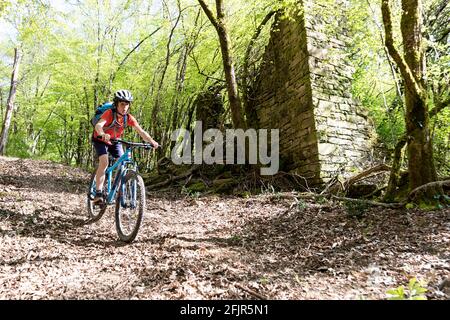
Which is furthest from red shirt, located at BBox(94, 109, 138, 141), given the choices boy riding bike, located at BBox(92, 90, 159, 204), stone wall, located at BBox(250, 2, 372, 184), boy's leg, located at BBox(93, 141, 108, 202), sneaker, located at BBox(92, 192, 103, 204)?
stone wall, located at BBox(250, 2, 372, 184)

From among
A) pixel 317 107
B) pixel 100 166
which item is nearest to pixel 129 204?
pixel 100 166

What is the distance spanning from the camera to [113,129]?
4.27 metres

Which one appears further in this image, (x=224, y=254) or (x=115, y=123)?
(x=115, y=123)

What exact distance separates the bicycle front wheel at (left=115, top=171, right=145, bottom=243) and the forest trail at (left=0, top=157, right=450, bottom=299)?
150 mm

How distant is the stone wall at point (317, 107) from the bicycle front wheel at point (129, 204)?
4.03 m

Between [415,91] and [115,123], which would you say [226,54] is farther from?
[415,91]

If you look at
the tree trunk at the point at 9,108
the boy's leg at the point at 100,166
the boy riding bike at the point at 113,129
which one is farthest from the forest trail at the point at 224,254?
the tree trunk at the point at 9,108

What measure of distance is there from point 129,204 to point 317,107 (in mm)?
4518

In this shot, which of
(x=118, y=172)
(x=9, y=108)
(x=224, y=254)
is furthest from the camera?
(x=9, y=108)

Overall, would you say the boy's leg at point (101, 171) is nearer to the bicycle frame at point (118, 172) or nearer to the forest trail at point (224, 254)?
the bicycle frame at point (118, 172)
